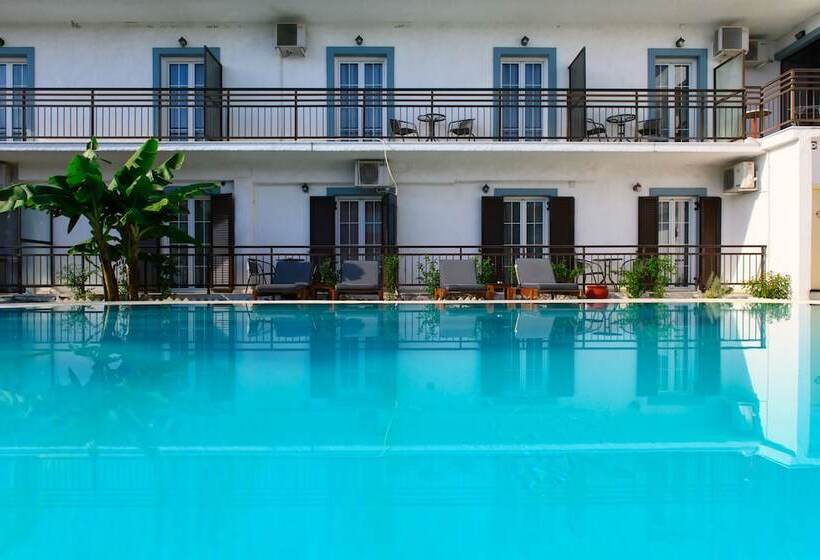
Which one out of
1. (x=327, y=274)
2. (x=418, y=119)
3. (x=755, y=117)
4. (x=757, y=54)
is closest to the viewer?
(x=755, y=117)

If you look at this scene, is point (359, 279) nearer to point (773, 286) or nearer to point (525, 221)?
point (525, 221)

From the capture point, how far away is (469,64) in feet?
51.7

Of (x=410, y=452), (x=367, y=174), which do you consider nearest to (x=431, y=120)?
(x=367, y=174)

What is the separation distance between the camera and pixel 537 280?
14.0 m

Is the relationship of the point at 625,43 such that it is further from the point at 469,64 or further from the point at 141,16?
the point at 141,16

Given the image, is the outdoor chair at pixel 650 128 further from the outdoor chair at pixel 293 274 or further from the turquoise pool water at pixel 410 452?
the turquoise pool water at pixel 410 452

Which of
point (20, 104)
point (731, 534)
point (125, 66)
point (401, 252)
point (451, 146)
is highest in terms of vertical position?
point (125, 66)

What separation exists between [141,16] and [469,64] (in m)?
7.37

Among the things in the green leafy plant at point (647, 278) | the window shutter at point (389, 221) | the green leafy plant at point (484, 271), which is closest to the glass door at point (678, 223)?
the green leafy plant at point (647, 278)

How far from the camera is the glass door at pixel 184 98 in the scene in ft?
51.2

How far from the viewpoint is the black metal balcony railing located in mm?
15117

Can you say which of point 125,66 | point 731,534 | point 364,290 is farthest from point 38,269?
point 731,534

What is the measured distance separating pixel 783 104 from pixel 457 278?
8.77 meters

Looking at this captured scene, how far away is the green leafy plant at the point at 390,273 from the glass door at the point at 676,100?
669 cm
